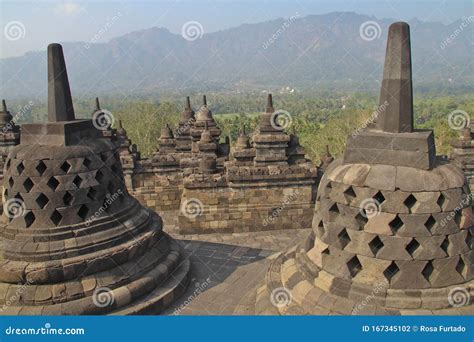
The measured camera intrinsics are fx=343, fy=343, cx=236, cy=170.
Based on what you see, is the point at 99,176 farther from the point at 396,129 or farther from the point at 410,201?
the point at 410,201

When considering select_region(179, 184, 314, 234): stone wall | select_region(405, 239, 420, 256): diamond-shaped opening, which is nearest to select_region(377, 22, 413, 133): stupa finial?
select_region(405, 239, 420, 256): diamond-shaped opening

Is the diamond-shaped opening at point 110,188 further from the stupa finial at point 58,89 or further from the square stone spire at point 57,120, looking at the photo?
the stupa finial at point 58,89

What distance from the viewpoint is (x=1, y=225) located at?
6602 mm

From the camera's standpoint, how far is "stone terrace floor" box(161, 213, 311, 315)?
21.6ft

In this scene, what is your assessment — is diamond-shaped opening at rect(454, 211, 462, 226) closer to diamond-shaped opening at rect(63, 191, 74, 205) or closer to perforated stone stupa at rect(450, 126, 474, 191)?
diamond-shaped opening at rect(63, 191, 74, 205)

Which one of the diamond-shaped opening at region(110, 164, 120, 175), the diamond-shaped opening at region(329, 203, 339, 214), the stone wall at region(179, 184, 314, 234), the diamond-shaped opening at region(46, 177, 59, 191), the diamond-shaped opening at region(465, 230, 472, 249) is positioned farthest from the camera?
the stone wall at region(179, 184, 314, 234)

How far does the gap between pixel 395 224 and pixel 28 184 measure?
6.21m

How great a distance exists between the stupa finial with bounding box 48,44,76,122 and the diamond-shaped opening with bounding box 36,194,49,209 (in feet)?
4.89

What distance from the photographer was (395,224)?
4562 millimetres

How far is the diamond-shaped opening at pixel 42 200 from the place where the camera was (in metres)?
6.22

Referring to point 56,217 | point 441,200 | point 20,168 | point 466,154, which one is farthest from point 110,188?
point 466,154

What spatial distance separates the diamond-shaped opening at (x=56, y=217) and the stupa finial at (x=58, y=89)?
5.85ft

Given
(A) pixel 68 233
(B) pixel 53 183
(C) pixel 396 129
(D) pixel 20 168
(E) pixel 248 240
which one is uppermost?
(C) pixel 396 129

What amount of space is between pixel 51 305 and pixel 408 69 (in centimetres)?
667
